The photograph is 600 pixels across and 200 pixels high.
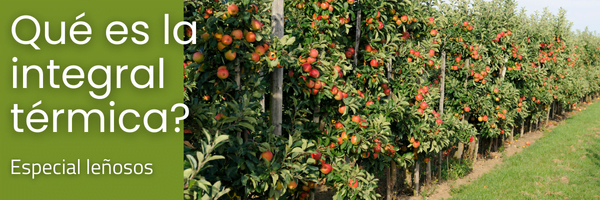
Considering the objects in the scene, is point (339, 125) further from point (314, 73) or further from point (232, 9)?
point (232, 9)

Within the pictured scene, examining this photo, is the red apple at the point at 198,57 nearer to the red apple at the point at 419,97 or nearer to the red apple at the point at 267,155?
Answer: the red apple at the point at 267,155

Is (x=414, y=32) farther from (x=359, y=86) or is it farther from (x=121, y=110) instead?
(x=121, y=110)

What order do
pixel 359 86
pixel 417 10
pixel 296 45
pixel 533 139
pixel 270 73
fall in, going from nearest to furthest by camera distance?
1. pixel 270 73
2. pixel 296 45
3. pixel 359 86
4. pixel 417 10
5. pixel 533 139

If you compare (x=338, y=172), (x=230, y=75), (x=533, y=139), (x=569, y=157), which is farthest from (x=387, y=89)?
(x=533, y=139)

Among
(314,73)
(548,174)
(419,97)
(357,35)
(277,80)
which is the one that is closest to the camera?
(277,80)

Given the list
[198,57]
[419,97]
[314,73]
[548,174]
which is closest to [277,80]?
[314,73]

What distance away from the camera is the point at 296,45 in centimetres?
347

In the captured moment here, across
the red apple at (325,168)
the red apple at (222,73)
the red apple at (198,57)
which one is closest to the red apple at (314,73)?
the red apple at (325,168)

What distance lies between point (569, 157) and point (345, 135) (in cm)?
699

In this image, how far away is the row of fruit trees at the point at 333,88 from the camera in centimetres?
229

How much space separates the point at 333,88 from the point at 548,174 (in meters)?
5.64

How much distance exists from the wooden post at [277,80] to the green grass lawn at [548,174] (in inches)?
158

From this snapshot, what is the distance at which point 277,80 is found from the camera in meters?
2.96

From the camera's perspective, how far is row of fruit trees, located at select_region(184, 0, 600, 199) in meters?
2.29
